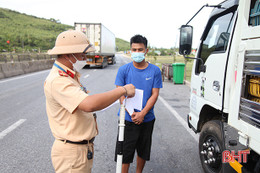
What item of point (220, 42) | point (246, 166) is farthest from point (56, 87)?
point (220, 42)

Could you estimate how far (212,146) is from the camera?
8.82 ft

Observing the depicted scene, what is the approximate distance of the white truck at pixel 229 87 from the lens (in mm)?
1715

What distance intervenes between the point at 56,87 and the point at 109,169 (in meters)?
2.07

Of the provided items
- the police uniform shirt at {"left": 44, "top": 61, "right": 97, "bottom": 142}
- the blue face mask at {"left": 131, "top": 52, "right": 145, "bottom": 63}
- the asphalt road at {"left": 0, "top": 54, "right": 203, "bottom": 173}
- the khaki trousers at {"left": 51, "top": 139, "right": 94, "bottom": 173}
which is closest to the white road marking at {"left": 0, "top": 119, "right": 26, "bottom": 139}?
the asphalt road at {"left": 0, "top": 54, "right": 203, "bottom": 173}

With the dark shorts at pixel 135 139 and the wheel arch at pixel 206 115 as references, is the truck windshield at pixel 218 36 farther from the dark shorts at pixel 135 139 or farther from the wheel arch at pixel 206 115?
the dark shorts at pixel 135 139

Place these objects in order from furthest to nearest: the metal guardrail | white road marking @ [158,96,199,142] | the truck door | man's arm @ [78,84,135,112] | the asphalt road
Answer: the metal guardrail, white road marking @ [158,96,199,142], the asphalt road, the truck door, man's arm @ [78,84,135,112]

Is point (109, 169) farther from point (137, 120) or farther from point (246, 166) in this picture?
point (246, 166)

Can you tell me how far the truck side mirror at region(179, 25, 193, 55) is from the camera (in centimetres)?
304

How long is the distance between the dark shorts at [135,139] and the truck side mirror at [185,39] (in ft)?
4.01

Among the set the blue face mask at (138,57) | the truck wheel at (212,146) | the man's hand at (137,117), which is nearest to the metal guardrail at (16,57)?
the blue face mask at (138,57)

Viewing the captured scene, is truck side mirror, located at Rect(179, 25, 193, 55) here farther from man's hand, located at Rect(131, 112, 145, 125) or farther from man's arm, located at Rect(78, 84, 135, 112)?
man's arm, located at Rect(78, 84, 135, 112)

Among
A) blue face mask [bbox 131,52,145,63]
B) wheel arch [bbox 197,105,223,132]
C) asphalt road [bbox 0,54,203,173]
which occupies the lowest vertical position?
asphalt road [bbox 0,54,203,173]

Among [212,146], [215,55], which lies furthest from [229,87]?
[212,146]

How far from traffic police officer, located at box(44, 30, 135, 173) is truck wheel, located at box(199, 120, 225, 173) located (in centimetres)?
139
